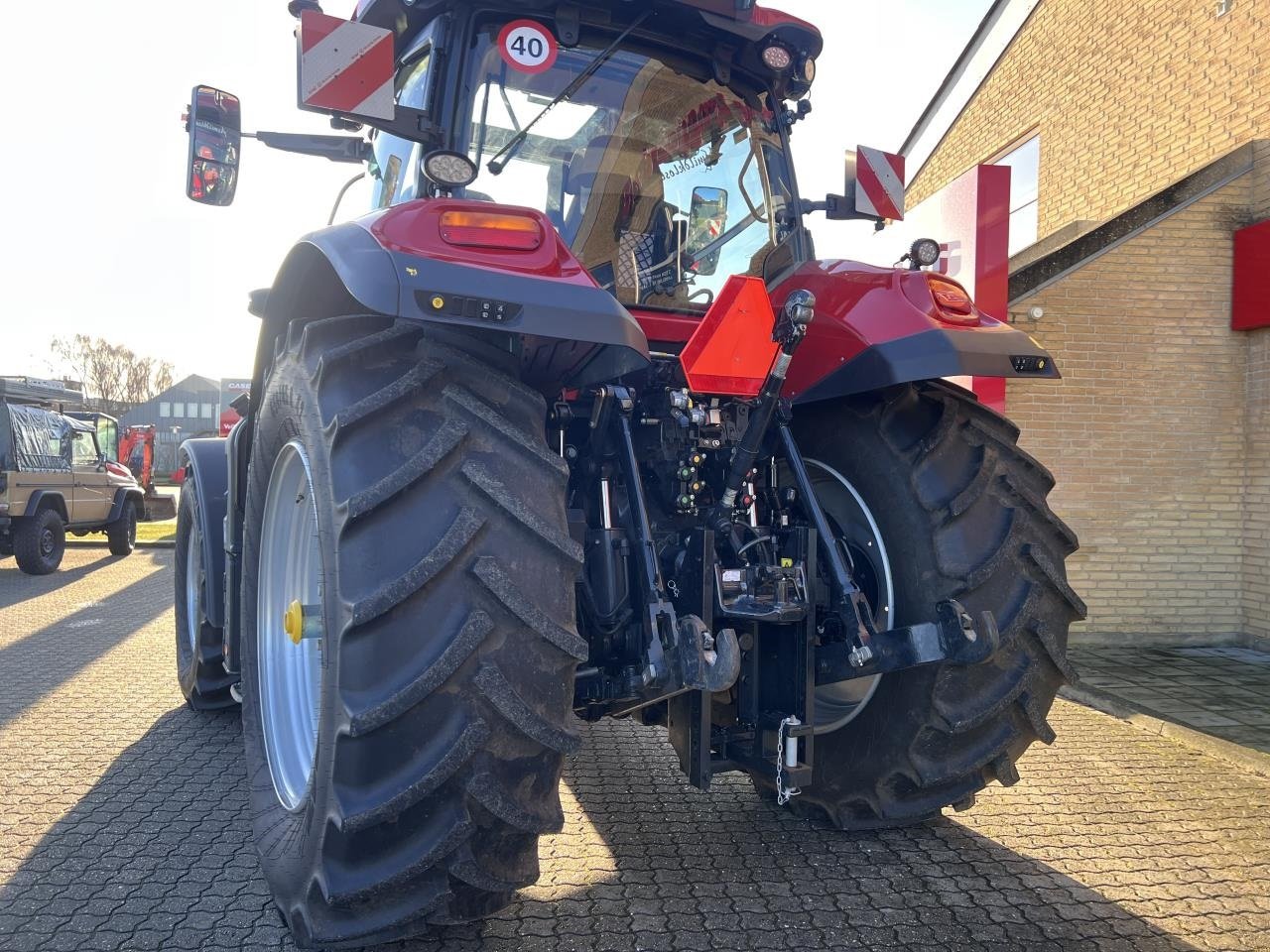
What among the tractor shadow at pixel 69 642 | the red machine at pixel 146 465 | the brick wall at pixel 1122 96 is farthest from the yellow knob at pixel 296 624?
the red machine at pixel 146 465

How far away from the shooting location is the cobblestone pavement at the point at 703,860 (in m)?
2.33

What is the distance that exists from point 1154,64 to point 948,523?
8060mm

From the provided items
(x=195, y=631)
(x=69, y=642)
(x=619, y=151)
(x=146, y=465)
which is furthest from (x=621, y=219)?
(x=146, y=465)

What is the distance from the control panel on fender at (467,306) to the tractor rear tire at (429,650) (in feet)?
0.48

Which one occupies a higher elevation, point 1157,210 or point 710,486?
point 1157,210

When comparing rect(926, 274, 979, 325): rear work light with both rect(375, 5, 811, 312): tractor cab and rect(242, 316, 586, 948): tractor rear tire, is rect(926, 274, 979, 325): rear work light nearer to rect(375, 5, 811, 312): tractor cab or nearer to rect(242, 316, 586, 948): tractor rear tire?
rect(375, 5, 811, 312): tractor cab

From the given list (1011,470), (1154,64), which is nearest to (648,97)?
(1011,470)

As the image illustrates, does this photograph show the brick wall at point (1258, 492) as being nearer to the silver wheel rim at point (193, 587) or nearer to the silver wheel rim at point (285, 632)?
the silver wheel rim at point (285, 632)

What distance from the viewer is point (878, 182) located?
11.3 feet

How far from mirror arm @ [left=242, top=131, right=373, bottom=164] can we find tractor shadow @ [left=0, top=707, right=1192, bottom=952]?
237 centimetres

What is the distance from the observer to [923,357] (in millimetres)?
2484

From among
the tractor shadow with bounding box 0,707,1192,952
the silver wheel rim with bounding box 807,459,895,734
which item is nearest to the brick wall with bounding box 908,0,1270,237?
the silver wheel rim with bounding box 807,459,895,734

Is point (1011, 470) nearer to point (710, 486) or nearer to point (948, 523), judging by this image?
point (948, 523)

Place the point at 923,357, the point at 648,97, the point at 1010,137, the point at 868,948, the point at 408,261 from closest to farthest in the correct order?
the point at 408,261 < the point at 868,948 < the point at 923,357 < the point at 648,97 < the point at 1010,137
